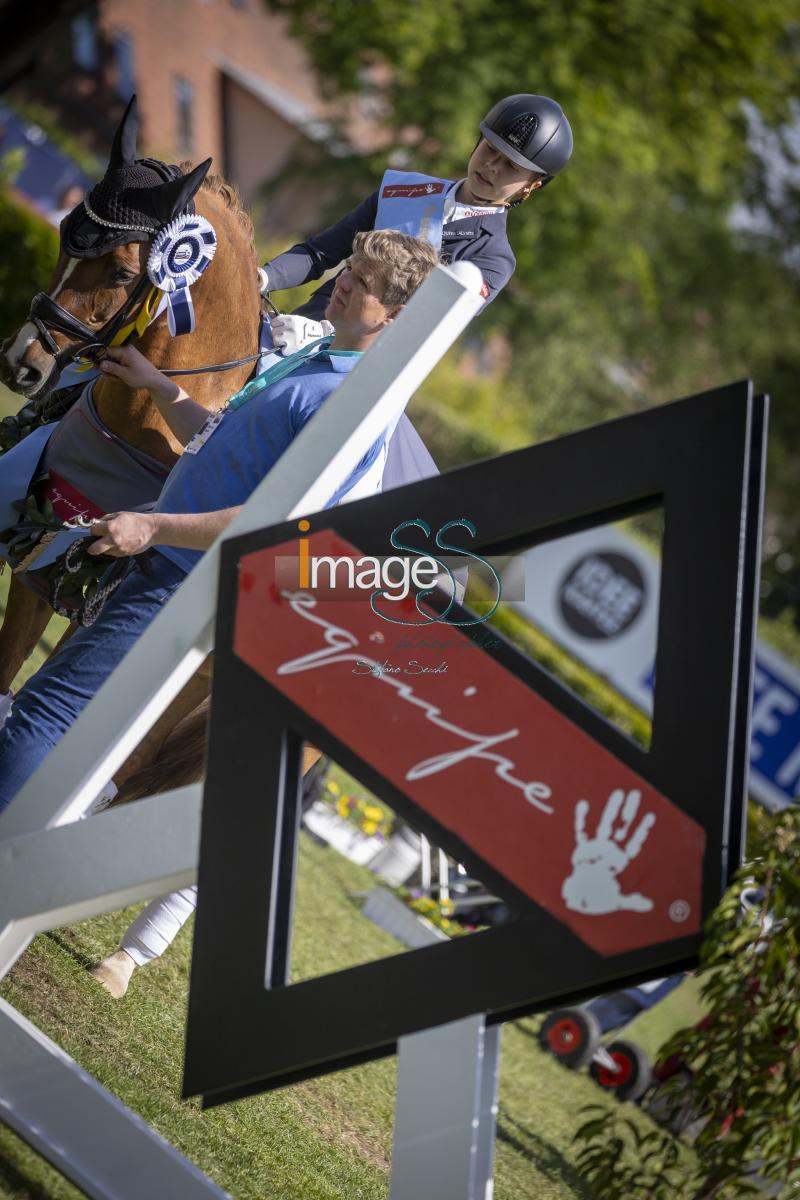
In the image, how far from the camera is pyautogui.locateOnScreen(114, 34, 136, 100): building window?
107 feet

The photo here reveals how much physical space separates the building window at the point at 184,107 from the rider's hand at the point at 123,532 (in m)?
33.2

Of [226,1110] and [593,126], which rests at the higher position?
[226,1110]

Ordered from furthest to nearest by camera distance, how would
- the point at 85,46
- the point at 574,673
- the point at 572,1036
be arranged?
the point at 85,46
the point at 574,673
the point at 572,1036

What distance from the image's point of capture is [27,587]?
4500 millimetres

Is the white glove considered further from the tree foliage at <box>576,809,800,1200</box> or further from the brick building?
the brick building

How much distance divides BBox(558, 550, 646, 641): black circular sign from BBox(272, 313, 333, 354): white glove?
435 inches

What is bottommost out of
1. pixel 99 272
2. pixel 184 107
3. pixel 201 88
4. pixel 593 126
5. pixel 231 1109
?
pixel 184 107

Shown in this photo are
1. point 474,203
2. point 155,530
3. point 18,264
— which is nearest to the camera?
point 155,530

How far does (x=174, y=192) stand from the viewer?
409 cm

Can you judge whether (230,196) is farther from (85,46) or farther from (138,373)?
(85,46)

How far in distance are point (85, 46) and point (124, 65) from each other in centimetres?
119

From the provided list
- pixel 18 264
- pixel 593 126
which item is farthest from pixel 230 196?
pixel 593 126

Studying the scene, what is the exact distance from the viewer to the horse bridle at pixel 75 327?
159 inches

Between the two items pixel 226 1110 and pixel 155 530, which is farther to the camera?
pixel 226 1110
